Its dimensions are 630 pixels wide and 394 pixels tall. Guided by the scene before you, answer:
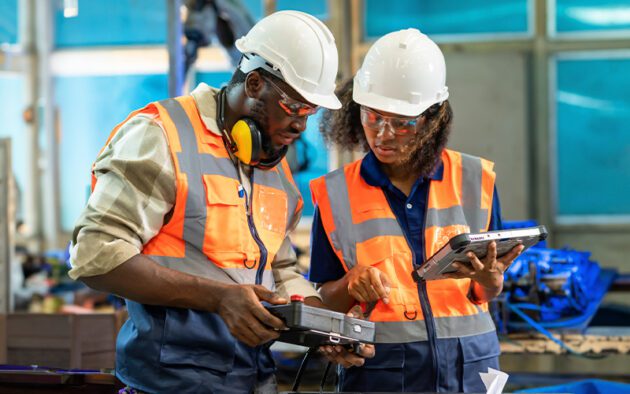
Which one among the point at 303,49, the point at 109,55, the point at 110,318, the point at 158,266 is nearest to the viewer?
the point at 158,266

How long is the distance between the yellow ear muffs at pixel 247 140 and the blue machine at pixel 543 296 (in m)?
1.98

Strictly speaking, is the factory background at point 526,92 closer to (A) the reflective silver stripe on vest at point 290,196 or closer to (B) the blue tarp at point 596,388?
(B) the blue tarp at point 596,388

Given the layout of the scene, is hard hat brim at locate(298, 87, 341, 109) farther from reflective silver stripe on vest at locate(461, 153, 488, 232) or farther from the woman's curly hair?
reflective silver stripe on vest at locate(461, 153, 488, 232)

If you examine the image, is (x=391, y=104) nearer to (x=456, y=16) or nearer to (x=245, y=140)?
(x=245, y=140)

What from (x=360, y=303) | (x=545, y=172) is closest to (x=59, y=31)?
(x=545, y=172)

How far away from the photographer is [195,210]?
2.18m

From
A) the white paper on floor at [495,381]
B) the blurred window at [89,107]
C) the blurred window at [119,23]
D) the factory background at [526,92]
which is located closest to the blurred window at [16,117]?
the factory background at [526,92]

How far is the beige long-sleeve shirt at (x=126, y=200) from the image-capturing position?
6.63ft

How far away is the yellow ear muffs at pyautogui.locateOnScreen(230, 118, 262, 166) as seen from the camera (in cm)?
226

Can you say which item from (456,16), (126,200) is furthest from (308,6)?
(126,200)

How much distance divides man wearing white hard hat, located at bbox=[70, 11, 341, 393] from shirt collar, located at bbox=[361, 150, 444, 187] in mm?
391

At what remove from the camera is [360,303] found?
2.72m

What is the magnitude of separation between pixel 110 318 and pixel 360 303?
1.43 m

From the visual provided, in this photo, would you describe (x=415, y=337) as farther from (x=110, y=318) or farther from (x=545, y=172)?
(x=545, y=172)
